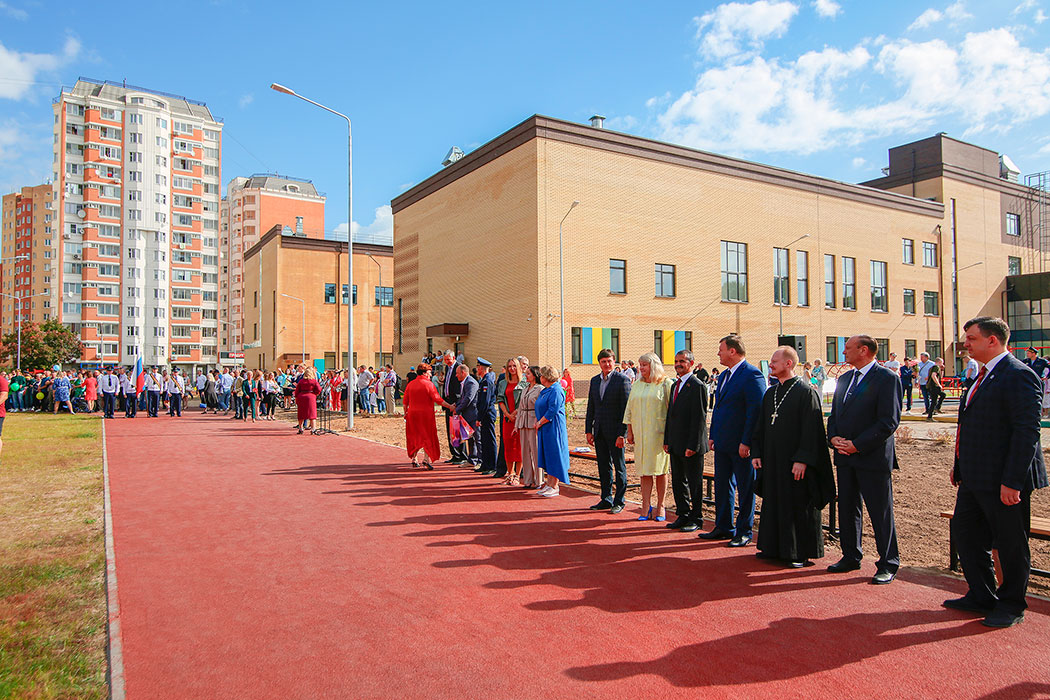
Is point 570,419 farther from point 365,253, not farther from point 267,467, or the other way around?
point 365,253

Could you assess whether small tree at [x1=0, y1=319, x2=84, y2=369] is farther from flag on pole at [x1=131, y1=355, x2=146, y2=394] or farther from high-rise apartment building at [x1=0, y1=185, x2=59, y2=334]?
high-rise apartment building at [x1=0, y1=185, x2=59, y2=334]

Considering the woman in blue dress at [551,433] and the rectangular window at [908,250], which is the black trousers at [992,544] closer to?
the woman in blue dress at [551,433]

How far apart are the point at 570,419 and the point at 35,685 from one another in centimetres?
2218

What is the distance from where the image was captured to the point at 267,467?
13.1 meters

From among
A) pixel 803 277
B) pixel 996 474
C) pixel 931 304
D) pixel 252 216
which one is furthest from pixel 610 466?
pixel 252 216

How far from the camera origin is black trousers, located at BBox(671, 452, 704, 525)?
7.75 metres

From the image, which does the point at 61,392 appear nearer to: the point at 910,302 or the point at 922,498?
the point at 922,498

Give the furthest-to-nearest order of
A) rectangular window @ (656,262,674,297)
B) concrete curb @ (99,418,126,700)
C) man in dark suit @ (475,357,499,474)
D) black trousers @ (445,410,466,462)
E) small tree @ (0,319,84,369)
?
small tree @ (0,319,84,369)
rectangular window @ (656,262,674,297)
black trousers @ (445,410,466,462)
man in dark suit @ (475,357,499,474)
concrete curb @ (99,418,126,700)

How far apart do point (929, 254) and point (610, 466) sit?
5152cm

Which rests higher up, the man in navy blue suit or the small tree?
the small tree

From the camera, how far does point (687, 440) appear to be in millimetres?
7633

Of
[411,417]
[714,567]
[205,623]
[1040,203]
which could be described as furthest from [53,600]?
[1040,203]

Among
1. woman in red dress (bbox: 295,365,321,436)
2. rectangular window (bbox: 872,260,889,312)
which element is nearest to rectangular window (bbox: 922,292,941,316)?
rectangular window (bbox: 872,260,889,312)

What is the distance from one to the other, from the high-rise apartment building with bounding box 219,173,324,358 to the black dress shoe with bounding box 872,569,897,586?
93.9 metres
